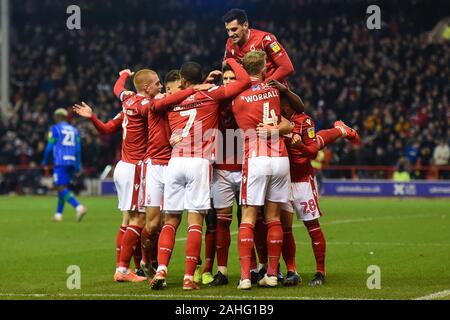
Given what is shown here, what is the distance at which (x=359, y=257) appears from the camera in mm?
13523

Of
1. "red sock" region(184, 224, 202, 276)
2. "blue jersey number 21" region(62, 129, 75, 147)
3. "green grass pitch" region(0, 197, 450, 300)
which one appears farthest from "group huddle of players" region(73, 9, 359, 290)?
"blue jersey number 21" region(62, 129, 75, 147)

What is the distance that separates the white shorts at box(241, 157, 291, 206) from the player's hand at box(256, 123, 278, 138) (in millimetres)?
256

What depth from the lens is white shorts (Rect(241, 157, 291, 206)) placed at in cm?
1028

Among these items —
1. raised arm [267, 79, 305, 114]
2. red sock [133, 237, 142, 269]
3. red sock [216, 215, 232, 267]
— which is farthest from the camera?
red sock [133, 237, 142, 269]

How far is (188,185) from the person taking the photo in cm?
1020

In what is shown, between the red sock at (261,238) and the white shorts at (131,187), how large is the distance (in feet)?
4.49

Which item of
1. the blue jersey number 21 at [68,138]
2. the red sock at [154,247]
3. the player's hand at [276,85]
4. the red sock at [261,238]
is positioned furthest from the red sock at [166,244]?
the blue jersey number 21 at [68,138]

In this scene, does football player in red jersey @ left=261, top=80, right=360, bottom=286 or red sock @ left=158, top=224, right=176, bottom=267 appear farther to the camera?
football player in red jersey @ left=261, top=80, right=360, bottom=286

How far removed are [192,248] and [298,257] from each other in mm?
3848

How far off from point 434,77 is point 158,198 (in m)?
25.2

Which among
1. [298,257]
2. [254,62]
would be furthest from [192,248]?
[298,257]

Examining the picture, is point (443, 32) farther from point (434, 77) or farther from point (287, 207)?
point (287, 207)

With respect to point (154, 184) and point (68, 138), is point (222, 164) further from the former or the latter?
point (68, 138)

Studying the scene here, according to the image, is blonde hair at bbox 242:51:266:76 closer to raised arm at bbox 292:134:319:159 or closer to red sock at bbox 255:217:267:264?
raised arm at bbox 292:134:319:159
